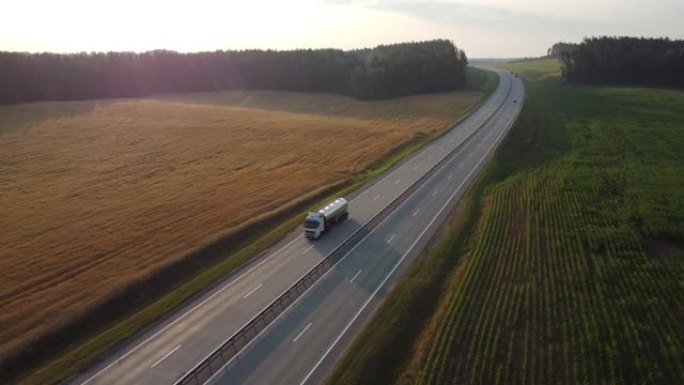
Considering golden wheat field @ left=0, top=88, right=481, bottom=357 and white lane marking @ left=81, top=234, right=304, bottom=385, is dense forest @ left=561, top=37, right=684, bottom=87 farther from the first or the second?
white lane marking @ left=81, top=234, right=304, bottom=385

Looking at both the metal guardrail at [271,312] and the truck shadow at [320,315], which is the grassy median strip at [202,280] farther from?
the metal guardrail at [271,312]

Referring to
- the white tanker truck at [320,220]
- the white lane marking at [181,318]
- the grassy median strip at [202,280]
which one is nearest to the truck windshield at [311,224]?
the white tanker truck at [320,220]

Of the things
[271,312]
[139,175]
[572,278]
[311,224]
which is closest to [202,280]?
[271,312]

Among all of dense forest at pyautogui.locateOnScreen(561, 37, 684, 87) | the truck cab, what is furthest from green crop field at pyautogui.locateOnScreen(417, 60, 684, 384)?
dense forest at pyautogui.locateOnScreen(561, 37, 684, 87)

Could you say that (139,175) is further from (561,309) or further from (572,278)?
(561,309)

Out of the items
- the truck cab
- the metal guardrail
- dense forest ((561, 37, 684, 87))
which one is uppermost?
dense forest ((561, 37, 684, 87))

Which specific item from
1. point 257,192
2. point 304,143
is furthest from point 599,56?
point 257,192

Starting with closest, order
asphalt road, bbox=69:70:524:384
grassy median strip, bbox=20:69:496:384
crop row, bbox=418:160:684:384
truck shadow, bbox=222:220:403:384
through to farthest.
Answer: crop row, bbox=418:160:684:384, truck shadow, bbox=222:220:403:384, asphalt road, bbox=69:70:524:384, grassy median strip, bbox=20:69:496:384
